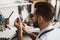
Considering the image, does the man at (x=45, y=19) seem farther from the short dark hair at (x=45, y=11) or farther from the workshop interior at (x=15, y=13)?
the workshop interior at (x=15, y=13)

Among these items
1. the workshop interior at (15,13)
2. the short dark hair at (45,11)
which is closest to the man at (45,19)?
the short dark hair at (45,11)

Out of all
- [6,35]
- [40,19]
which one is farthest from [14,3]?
[40,19]

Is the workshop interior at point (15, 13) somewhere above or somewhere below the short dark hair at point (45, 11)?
below

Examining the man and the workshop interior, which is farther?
the workshop interior

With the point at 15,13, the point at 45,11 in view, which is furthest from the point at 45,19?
the point at 15,13

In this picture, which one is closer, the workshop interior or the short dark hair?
the short dark hair

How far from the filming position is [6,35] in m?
2.40

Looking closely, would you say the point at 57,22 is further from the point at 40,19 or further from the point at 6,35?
the point at 40,19

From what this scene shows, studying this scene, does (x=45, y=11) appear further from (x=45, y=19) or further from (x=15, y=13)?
(x=15, y=13)

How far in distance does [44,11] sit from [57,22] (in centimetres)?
151

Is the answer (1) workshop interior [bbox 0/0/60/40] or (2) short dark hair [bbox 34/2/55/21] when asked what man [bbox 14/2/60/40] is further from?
(1) workshop interior [bbox 0/0/60/40]

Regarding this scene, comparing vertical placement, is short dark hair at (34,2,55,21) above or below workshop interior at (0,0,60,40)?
above

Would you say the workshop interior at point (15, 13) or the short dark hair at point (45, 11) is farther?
the workshop interior at point (15, 13)

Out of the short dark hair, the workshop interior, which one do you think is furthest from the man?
the workshop interior
